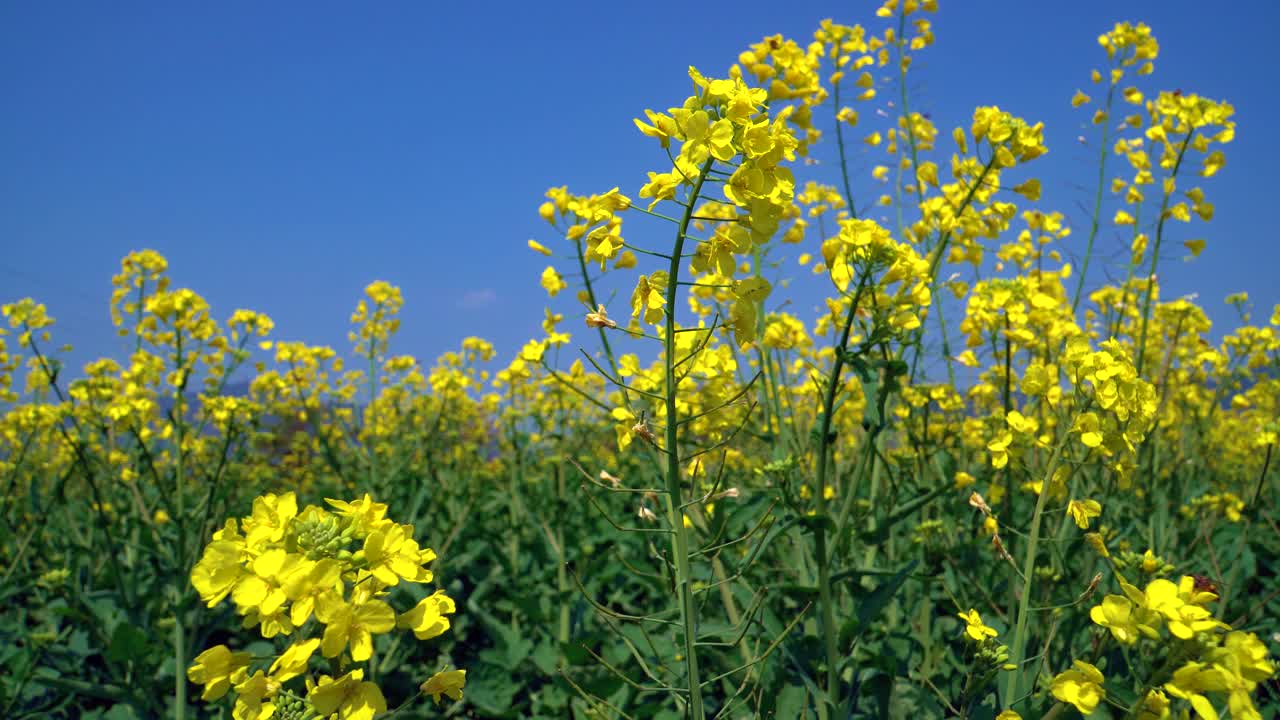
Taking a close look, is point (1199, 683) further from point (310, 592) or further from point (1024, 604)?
Result: point (310, 592)

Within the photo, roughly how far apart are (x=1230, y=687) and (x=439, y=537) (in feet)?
12.6

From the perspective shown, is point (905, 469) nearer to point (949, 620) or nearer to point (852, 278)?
point (949, 620)

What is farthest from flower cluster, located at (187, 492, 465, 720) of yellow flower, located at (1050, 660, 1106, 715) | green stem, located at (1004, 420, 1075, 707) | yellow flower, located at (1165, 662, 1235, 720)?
green stem, located at (1004, 420, 1075, 707)

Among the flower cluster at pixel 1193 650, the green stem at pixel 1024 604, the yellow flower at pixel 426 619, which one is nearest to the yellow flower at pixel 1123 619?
the flower cluster at pixel 1193 650

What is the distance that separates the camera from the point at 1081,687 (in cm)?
137

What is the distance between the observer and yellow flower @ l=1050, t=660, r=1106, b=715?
133cm

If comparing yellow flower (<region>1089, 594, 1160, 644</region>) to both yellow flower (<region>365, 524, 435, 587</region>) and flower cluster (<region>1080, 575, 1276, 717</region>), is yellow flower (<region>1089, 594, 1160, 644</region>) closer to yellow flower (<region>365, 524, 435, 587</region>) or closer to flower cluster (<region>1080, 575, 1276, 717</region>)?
flower cluster (<region>1080, 575, 1276, 717</region>)

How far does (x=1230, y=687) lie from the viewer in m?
1.22

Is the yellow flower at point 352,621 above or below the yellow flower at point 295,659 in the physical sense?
above

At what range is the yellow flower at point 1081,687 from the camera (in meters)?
1.33

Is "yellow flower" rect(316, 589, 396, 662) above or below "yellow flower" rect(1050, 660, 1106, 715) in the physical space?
above

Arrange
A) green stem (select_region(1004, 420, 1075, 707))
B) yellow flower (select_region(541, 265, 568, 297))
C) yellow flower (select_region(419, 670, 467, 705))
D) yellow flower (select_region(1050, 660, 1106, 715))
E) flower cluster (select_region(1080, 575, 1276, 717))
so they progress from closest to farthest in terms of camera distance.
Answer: flower cluster (select_region(1080, 575, 1276, 717))
yellow flower (select_region(1050, 660, 1106, 715))
yellow flower (select_region(419, 670, 467, 705))
green stem (select_region(1004, 420, 1075, 707))
yellow flower (select_region(541, 265, 568, 297))

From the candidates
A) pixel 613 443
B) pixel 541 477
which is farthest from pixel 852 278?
pixel 613 443

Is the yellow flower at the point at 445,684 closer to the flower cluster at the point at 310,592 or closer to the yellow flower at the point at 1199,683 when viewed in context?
the flower cluster at the point at 310,592
